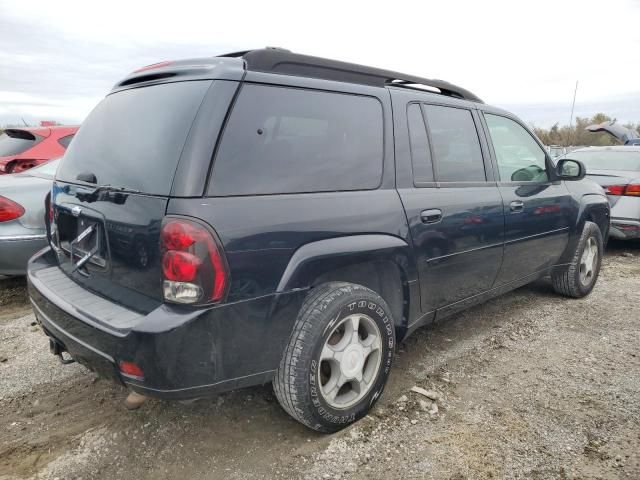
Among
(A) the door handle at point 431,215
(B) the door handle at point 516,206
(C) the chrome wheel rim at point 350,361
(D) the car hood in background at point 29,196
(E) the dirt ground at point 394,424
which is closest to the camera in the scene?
(E) the dirt ground at point 394,424

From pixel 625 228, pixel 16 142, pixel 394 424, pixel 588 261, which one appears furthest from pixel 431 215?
pixel 16 142

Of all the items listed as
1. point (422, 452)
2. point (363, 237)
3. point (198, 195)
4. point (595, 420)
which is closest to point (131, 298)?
point (198, 195)

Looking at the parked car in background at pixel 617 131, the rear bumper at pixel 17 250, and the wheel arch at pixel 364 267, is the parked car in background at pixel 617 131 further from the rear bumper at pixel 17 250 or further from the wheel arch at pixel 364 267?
the rear bumper at pixel 17 250

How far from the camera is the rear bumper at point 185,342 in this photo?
6.23ft

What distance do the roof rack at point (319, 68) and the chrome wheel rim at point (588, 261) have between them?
250 cm

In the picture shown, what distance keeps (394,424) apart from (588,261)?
3.08 meters

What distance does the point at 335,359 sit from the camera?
2.38 m

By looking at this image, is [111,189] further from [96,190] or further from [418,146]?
[418,146]

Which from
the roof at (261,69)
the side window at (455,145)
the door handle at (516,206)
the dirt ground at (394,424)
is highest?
the roof at (261,69)

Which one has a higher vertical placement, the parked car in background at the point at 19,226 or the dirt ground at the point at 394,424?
the parked car in background at the point at 19,226

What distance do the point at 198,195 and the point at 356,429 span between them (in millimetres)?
1464

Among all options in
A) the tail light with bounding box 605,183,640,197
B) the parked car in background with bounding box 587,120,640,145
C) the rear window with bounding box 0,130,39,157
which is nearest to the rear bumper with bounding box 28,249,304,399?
the rear window with bounding box 0,130,39,157

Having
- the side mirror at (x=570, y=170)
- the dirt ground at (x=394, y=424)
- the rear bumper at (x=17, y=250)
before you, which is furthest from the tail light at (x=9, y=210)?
the side mirror at (x=570, y=170)

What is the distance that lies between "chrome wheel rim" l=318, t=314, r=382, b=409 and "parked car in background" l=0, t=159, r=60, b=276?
294 cm
